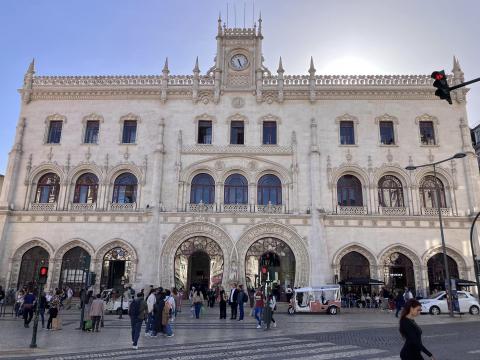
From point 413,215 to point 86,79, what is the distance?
2787cm

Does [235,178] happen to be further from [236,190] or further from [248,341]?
[248,341]

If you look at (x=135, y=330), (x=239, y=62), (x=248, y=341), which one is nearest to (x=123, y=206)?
(x=239, y=62)

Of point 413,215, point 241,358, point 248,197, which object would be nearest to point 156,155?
point 248,197

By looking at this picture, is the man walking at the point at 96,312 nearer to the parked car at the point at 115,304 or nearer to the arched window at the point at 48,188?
the parked car at the point at 115,304

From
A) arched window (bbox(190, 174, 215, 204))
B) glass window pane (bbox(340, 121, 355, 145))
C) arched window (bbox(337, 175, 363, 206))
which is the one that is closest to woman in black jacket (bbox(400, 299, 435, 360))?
arched window (bbox(337, 175, 363, 206))

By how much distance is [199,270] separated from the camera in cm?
2955

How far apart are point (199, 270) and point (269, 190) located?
26.2 feet

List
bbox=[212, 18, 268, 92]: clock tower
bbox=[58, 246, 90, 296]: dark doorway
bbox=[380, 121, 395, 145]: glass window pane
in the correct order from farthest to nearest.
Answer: bbox=[212, 18, 268, 92]: clock tower
bbox=[380, 121, 395, 145]: glass window pane
bbox=[58, 246, 90, 296]: dark doorway

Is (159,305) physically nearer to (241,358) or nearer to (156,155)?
(241,358)

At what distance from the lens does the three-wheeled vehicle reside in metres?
23.3

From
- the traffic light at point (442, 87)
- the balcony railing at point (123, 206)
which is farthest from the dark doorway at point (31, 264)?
the traffic light at point (442, 87)

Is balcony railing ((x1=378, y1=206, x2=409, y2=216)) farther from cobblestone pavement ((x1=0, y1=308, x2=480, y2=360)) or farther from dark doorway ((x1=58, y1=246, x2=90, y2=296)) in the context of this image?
dark doorway ((x1=58, y1=246, x2=90, y2=296))

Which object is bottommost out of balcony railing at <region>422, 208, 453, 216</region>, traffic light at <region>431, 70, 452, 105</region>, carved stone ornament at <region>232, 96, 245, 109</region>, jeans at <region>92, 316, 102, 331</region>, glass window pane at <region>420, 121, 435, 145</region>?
jeans at <region>92, 316, 102, 331</region>

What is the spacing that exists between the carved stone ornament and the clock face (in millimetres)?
2819
